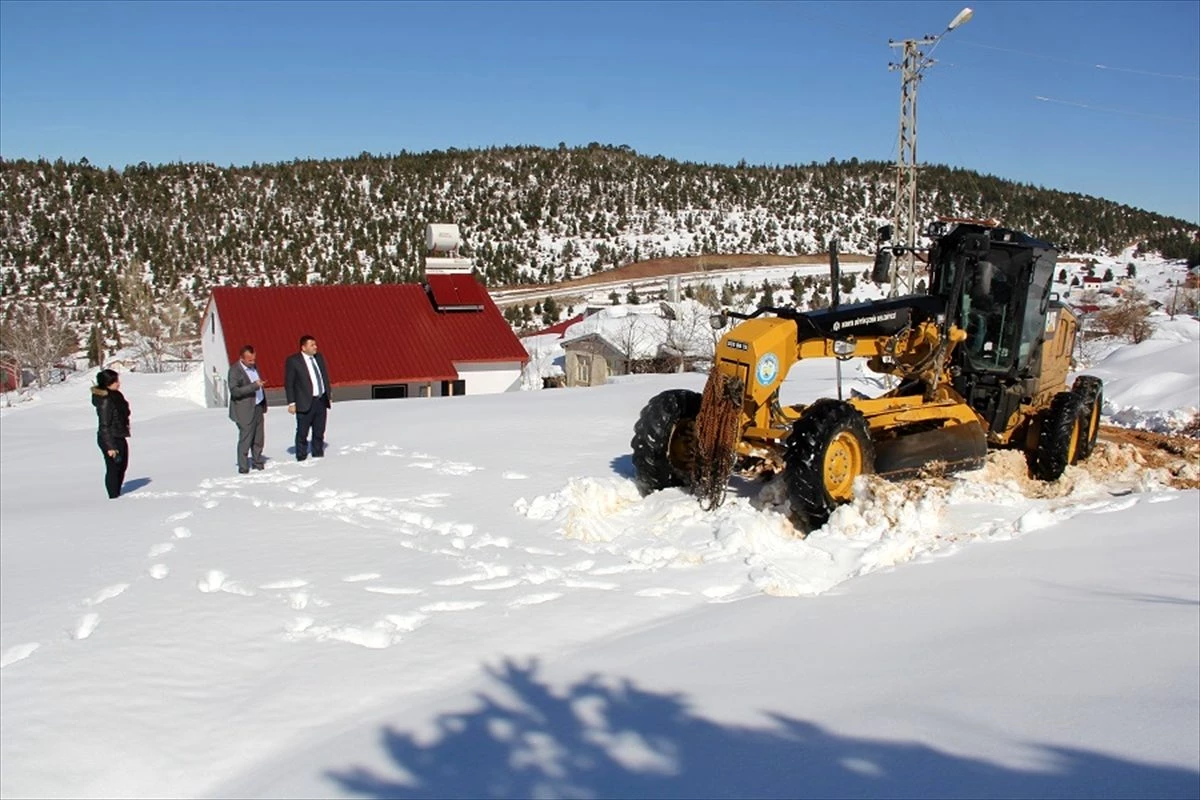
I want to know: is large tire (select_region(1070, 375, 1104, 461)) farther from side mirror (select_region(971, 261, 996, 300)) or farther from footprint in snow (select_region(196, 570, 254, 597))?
footprint in snow (select_region(196, 570, 254, 597))

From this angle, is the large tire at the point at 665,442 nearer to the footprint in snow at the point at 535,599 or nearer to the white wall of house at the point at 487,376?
the footprint in snow at the point at 535,599

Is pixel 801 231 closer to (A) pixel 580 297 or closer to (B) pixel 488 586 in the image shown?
(A) pixel 580 297

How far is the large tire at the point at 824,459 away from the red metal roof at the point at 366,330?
19689 millimetres

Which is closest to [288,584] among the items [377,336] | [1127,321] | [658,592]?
[658,592]

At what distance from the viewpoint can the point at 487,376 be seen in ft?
89.9

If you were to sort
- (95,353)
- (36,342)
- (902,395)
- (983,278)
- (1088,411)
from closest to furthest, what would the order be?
(983,278), (902,395), (1088,411), (36,342), (95,353)

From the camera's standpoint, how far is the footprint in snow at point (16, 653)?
4.99 metres

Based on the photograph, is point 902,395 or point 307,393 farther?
point 307,393

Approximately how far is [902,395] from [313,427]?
252 inches

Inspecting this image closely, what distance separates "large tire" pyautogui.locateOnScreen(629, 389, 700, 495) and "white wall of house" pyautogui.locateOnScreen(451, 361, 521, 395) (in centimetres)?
1936

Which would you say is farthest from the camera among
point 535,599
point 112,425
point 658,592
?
point 112,425

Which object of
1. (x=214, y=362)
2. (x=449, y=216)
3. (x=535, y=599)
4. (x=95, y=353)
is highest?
(x=449, y=216)

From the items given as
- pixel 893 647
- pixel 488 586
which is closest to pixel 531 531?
pixel 488 586

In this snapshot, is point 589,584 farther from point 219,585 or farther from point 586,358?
point 586,358
